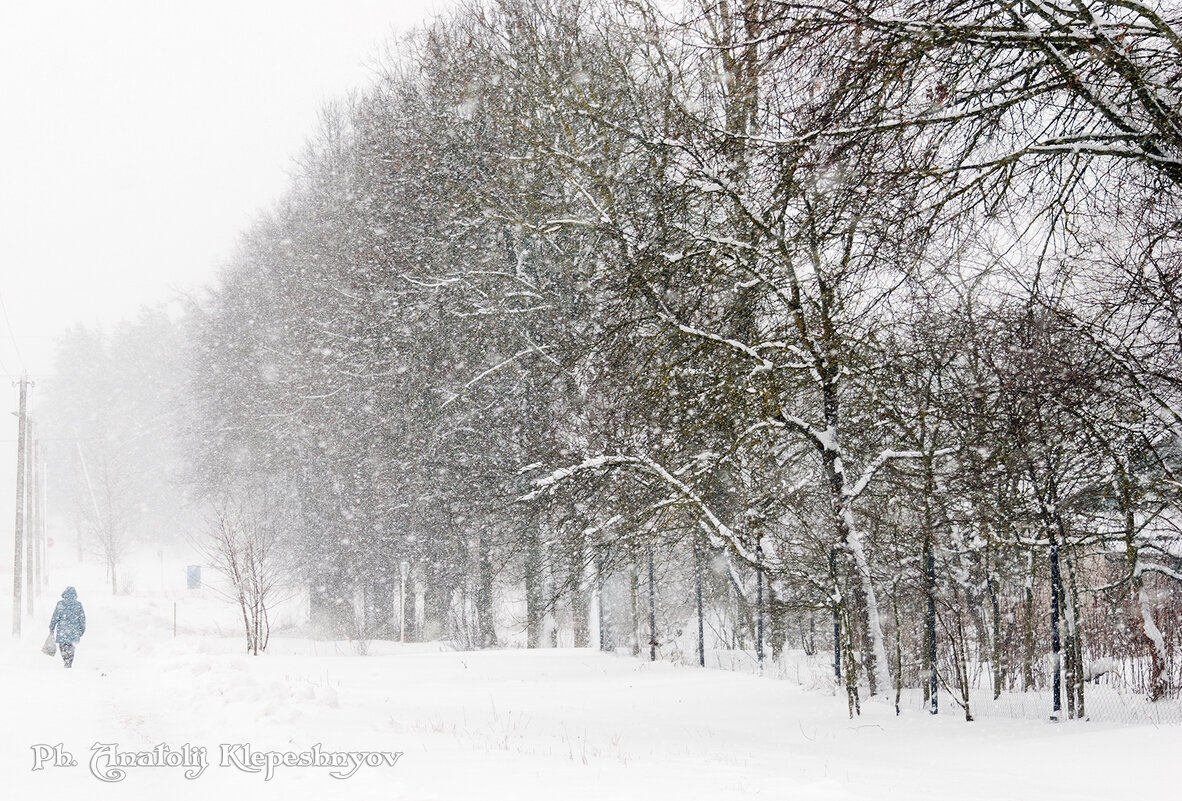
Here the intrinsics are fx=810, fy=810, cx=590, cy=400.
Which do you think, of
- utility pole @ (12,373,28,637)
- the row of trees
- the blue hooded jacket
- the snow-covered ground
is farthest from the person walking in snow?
utility pole @ (12,373,28,637)

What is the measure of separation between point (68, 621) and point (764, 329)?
1490 cm

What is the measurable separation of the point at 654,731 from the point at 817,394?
559 cm

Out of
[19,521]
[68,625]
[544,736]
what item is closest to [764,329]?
[544,736]

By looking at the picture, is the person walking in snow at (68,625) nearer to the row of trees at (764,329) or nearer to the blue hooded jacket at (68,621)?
the blue hooded jacket at (68,621)

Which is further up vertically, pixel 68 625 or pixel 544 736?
pixel 68 625

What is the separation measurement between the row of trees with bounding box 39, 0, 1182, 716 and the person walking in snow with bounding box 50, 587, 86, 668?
268 inches

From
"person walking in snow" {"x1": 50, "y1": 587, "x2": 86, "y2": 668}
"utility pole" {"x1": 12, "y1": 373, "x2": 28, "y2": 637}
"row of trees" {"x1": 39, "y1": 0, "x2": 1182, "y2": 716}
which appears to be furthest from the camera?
"utility pole" {"x1": 12, "y1": 373, "x2": 28, "y2": 637}

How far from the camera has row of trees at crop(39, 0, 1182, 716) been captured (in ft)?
17.1

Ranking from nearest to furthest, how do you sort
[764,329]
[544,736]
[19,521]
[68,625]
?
[544,736], [764,329], [68,625], [19,521]

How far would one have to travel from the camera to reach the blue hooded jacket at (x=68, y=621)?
16.2 metres

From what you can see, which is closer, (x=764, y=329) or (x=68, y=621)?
(x=764, y=329)

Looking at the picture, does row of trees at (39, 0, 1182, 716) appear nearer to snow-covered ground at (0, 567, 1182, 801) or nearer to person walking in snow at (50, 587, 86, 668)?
snow-covered ground at (0, 567, 1182, 801)

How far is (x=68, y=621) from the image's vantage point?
53.6ft

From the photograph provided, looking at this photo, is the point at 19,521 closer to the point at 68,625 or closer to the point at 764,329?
the point at 68,625
